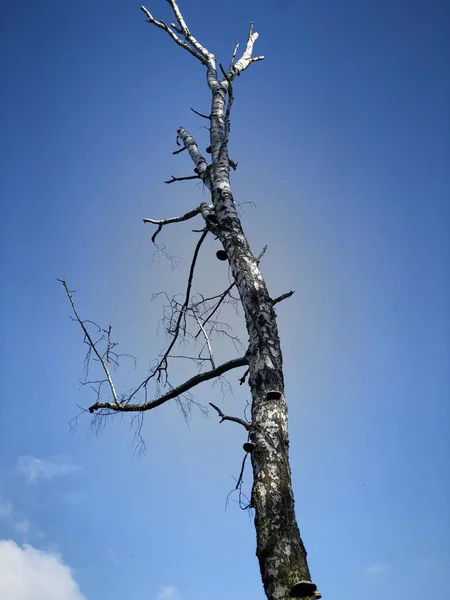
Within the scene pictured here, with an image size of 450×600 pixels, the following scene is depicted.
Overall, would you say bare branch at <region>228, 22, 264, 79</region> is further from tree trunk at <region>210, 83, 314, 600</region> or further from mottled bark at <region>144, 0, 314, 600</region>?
tree trunk at <region>210, 83, 314, 600</region>

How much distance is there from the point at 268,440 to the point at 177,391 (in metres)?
1.10

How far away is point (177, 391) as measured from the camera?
11.5 feet

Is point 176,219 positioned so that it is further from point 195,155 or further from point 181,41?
point 181,41

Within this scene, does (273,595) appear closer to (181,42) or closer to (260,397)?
(260,397)

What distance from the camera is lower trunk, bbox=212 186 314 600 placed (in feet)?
6.95

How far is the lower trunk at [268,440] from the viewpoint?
2.12 meters

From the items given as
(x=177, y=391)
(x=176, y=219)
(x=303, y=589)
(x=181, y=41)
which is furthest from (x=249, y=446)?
(x=181, y=41)

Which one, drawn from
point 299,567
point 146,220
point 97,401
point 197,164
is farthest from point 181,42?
point 299,567

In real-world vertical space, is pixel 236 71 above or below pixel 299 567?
above

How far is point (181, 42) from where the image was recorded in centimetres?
727

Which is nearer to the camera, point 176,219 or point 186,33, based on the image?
point 176,219

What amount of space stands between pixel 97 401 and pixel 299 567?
2.08m

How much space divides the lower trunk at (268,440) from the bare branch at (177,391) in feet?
0.90

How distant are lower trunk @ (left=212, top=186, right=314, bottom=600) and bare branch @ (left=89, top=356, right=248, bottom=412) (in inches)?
10.8
